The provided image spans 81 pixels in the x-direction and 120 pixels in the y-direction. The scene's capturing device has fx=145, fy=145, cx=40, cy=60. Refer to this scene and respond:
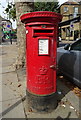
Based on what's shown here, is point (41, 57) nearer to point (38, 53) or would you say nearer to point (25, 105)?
point (38, 53)

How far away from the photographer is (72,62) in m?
4.27

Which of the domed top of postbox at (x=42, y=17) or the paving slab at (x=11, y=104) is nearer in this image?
the domed top of postbox at (x=42, y=17)

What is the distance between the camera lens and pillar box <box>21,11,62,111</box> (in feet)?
8.97

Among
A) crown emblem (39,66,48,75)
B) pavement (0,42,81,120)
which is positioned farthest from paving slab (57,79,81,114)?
crown emblem (39,66,48,75)

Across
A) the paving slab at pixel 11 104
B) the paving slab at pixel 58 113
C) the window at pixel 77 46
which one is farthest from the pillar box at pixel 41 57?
the window at pixel 77 46

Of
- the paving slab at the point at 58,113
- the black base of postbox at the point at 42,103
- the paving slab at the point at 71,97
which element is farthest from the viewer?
the paving slab at the point at 71,97

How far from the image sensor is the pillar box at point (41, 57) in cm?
273

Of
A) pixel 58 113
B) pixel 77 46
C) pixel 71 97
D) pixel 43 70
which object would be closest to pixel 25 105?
pixel 58 113

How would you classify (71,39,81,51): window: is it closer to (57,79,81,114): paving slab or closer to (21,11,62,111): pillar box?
(57,79,81,114): paving slab

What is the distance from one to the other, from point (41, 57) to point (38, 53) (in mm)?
99

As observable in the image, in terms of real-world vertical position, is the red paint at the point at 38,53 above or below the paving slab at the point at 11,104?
above

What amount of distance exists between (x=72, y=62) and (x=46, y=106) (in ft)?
5.80

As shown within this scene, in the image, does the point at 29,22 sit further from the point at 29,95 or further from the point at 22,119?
the point at 22,119

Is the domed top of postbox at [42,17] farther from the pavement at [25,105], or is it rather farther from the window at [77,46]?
the pavement at [25,105]
